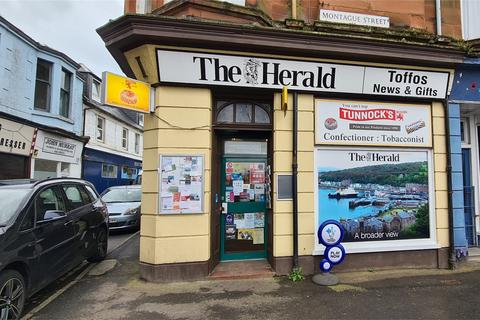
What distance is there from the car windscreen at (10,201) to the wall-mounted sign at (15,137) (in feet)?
24.9

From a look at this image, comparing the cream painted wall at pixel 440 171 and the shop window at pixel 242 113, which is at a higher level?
the shop window at pixel 242 113

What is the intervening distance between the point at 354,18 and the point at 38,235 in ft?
23.3

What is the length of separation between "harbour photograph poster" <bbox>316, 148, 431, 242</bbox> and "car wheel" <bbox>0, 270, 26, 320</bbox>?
4.82 m

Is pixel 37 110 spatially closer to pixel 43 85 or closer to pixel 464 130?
pixel 43 85

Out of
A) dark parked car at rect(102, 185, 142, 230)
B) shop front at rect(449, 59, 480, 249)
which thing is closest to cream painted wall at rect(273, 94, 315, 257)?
shop front at rect(449, 59, 480, 249)

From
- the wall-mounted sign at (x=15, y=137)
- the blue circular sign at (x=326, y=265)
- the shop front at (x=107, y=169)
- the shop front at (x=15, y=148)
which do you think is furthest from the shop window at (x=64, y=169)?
the blue circular sign at (x=326, y=265)

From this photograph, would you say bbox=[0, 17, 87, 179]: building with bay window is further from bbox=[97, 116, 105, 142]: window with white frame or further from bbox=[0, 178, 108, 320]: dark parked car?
bbox=[0, 178, 108, 320]: dark parked car

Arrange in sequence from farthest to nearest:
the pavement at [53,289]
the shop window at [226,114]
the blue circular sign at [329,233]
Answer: the shop window at [226,114] < the blue circular sign at [329,233] < the pavement at [53,289]

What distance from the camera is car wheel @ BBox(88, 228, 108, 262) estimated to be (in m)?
7.13

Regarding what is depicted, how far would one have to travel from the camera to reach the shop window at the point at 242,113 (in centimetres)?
658

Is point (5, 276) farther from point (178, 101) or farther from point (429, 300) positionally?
point (429, 300)

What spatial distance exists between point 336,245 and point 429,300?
1.54 m

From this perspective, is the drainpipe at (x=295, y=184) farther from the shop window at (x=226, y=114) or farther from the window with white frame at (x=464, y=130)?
the window with white frame at (x=464, y=130)

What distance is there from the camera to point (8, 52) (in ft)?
38.0
